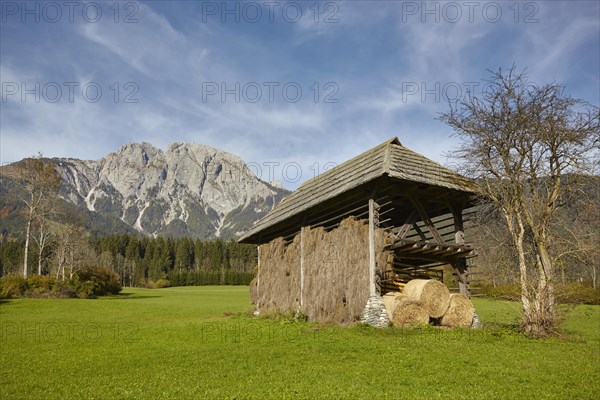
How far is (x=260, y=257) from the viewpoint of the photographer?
27156 millimetres

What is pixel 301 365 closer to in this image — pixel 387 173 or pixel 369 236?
pixel 369 236

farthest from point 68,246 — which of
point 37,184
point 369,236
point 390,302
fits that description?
point 390,302

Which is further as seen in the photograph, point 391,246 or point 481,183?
point 481,183

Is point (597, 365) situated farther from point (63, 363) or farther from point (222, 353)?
point (63, 363)

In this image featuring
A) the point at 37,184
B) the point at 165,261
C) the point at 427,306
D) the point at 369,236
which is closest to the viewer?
the point at 427,306

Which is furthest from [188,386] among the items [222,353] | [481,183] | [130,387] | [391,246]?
[481,183]

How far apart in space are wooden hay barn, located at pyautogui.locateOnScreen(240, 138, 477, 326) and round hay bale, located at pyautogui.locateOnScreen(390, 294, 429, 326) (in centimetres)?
67

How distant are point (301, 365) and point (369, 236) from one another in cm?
747

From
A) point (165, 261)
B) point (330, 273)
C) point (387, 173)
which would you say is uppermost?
point (387, 173)

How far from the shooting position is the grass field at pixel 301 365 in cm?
769

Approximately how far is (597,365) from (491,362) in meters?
2.28

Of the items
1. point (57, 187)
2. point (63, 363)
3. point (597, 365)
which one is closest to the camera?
point (597, 365)

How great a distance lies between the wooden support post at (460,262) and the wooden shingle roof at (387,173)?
1773mm

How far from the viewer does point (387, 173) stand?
50.5 feet
